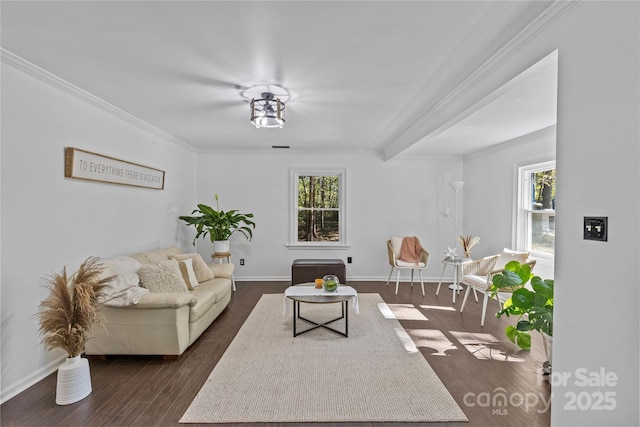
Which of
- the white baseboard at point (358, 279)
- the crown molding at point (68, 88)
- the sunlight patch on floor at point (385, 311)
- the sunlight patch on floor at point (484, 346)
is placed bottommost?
the sunlight patch on floor at point (484, 346)

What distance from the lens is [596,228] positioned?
4.46 feet

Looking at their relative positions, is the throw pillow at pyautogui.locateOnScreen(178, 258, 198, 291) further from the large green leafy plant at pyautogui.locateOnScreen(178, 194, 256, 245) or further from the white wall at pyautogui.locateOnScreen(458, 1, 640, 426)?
the white wall at pyautogui.locateOnScreen(458, 1, 640, 426)

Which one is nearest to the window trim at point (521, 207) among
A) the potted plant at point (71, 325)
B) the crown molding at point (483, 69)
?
the crown molding at point (483, 69)

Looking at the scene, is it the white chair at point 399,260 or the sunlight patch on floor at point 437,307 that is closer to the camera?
the sunlight patch on floor at point 437,307

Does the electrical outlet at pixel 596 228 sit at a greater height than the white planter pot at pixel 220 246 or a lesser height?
greater

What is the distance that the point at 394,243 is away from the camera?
5.56m

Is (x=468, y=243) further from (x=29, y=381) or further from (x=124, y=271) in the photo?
(x=29, y=381)

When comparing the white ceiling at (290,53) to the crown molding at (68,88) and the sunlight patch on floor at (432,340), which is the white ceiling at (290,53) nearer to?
the crown molding at (68,88)

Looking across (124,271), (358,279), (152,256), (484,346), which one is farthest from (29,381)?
(358,279)

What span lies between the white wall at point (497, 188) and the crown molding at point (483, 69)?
1.56 m

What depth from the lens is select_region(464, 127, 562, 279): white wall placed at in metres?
4.00

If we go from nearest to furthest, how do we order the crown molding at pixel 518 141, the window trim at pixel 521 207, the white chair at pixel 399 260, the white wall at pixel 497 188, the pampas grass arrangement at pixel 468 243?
the crown molding at pixel 518 141, the white wall at pixel 497 188, the window trim at pixel 521 207, the pampas grass arrangement at pixel 468 243, the white chair at pixel 399 260

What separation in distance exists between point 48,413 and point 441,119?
3.88 m

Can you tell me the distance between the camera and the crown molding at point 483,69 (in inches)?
61.9
